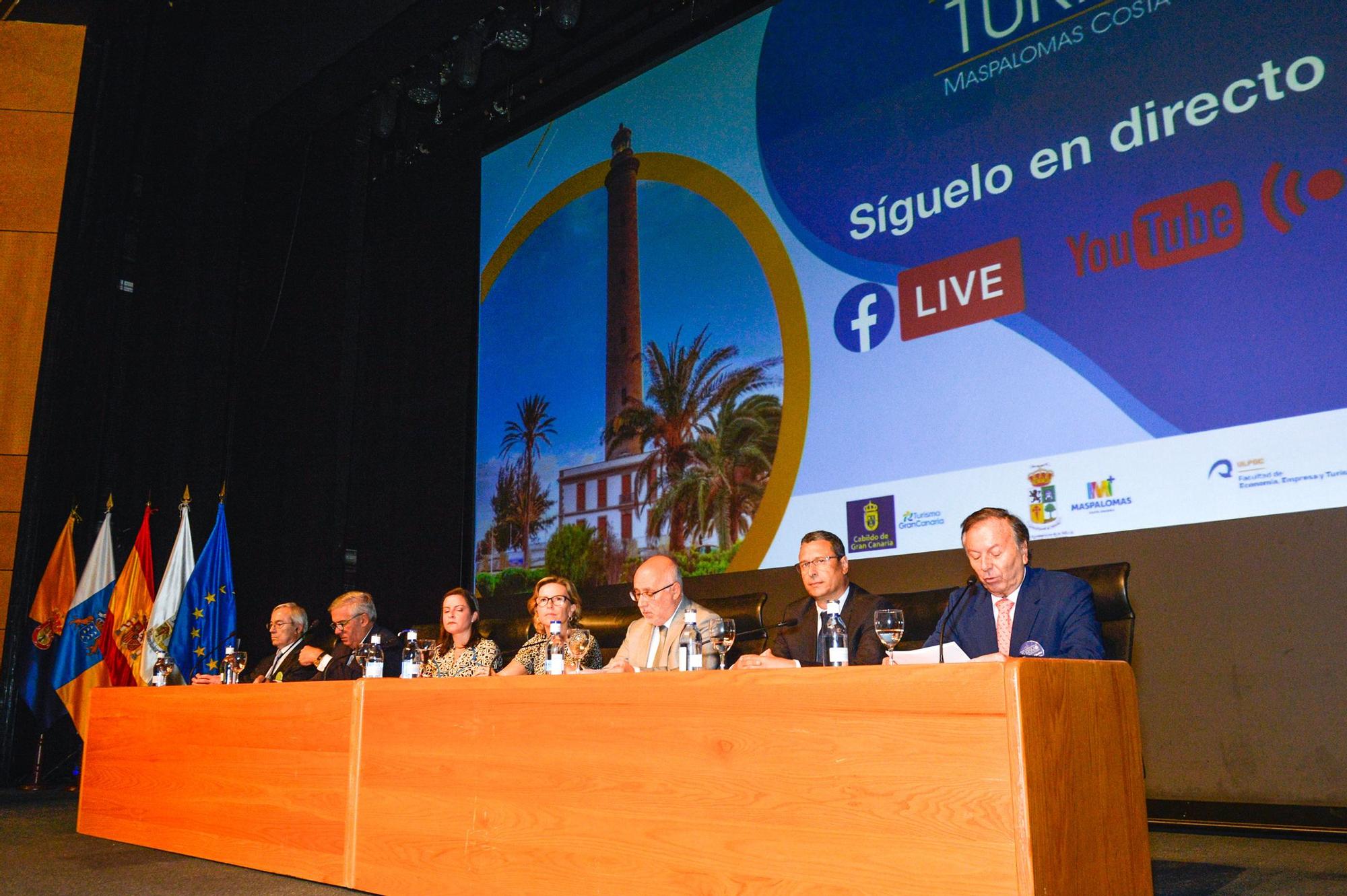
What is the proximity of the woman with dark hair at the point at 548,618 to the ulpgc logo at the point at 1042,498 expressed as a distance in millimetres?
1597

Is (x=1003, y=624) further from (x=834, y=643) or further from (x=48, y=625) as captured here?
(x=48, y=625)

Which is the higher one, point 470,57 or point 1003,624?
point 470,57

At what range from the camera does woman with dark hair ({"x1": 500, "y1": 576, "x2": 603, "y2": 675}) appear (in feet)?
10.5

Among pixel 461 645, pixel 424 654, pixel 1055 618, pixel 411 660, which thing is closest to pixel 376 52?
pixel 461 645

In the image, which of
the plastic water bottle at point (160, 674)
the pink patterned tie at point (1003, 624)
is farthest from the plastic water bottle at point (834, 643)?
the plastic water bottle at point (160, 674)

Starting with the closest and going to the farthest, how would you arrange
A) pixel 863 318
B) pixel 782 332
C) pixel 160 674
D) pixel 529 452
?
1. pixel 160 674
2. pixel 863 318
3. pixel 782 332
4. pixel 529 452

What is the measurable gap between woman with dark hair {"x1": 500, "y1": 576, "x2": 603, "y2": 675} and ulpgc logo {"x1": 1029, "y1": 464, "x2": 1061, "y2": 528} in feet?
5.24

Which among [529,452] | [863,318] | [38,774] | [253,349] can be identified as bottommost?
[38,774]

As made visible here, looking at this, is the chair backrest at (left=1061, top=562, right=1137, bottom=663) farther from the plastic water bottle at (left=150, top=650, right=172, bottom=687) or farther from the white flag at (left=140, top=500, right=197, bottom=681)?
the white flag at (left=140, top=500, right=197, bottom=681)

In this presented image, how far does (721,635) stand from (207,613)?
4490 mm

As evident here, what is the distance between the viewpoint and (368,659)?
114 inches

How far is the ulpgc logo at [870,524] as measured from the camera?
3.97 metres

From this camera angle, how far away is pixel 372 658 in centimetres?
293

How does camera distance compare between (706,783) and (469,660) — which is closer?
(706,783)
